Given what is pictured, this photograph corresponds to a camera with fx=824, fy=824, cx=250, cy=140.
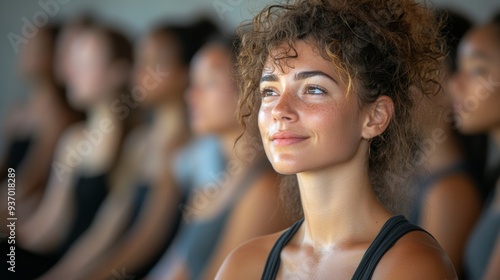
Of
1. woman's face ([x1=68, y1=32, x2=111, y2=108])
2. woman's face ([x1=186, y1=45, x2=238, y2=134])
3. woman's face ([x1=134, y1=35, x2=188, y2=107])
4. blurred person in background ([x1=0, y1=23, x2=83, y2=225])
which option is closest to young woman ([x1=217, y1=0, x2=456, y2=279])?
woman's face ([x1=186, y1=45, x2=238, y2=134])

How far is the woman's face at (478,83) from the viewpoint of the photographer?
9.05ft

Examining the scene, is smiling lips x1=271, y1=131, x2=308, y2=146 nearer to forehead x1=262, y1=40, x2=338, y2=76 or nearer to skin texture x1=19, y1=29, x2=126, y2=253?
forehead x1=262, y1=40, x2=338, y2=76

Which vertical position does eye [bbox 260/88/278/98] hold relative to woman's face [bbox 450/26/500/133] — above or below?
below

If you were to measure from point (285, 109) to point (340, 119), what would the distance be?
10cm

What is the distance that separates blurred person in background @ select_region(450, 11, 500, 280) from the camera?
106 inches

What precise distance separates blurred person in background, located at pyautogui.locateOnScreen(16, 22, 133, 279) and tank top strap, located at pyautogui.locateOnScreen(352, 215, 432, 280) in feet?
7.67

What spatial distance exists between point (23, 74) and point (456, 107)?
7.01ft

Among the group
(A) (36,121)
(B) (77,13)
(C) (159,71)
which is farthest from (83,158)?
(B) (77,13)

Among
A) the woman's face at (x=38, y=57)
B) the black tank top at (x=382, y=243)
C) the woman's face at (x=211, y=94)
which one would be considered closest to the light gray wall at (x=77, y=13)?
the woman's face at (x=38, y=57)

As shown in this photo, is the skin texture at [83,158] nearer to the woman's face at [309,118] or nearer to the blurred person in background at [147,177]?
Answer: the blurred person in background at [147,177]

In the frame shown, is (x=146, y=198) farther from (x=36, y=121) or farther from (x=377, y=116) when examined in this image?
(x=377, y=116)

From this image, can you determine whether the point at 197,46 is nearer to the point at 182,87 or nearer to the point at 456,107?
the point at 182,87

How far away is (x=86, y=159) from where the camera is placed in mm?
3705

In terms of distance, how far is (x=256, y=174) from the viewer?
298cm
